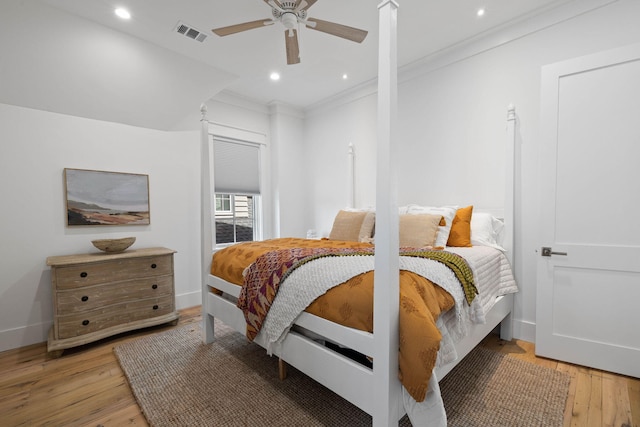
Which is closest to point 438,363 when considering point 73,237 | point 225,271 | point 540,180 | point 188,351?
point 225,271

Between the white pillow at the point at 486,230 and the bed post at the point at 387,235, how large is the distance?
169 cm

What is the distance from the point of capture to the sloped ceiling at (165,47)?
6.42 ft

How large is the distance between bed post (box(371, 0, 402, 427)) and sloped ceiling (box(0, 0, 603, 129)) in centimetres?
147

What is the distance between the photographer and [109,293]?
7.93ft

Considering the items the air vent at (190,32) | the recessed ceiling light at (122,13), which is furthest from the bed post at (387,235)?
the recessed ceiling light at (122,13)

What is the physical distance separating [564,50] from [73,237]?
4.55 metres

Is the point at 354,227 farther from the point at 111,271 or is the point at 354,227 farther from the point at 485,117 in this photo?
the point at 111,271

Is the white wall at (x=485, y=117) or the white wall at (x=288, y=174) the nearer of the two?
the white wall at (x=485, y=117)

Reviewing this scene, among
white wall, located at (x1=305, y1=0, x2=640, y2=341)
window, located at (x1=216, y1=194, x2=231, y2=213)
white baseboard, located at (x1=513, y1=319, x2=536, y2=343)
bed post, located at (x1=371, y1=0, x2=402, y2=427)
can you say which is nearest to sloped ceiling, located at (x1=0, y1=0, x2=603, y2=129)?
white wall, located at (x1=305, y1=0, x2=640, y2=341)

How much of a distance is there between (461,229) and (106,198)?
11.2 ft

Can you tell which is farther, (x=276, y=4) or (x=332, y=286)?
(x=276, y=4)

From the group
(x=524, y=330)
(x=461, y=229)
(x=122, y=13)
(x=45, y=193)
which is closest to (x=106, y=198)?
(x=45, y=193)

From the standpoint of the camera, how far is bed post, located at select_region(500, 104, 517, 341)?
2.38 metres

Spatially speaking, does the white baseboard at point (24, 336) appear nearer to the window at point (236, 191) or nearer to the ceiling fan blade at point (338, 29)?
the window at point (236, 191)
